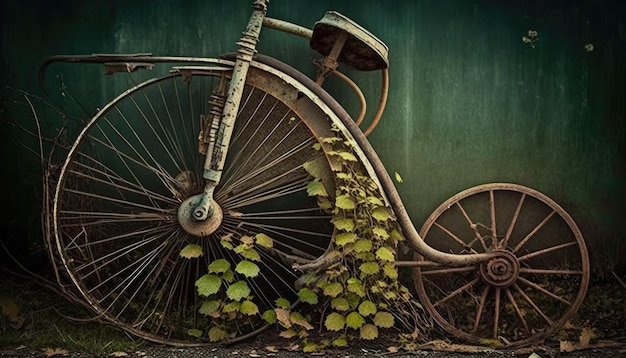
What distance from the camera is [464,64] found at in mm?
5176

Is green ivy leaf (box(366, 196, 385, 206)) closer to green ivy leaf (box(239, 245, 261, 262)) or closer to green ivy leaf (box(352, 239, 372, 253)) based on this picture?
green ivy leaf (box(352, 239, 372, 253))

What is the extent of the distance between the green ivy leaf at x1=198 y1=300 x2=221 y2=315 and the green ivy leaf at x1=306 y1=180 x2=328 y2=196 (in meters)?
0.97

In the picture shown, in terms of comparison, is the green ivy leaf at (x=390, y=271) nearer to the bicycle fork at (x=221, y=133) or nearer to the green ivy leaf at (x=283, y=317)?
the green ivy leaf at (x=283, y=317)

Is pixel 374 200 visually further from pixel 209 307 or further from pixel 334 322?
pixel 209 307

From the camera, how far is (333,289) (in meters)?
4.53

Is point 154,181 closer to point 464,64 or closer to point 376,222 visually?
point 376,222

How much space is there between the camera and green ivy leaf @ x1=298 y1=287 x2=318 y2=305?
15.0 ft

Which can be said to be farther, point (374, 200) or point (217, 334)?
point (217, 334)

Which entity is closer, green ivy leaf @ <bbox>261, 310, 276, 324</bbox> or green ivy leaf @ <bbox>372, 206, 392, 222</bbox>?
green ivy leaf @ <bbox>372, 206, 392, 222</bbox>

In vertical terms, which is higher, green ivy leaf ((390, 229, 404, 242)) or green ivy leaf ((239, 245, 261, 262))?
green ivy leaf ((390, 229, 404, 242))

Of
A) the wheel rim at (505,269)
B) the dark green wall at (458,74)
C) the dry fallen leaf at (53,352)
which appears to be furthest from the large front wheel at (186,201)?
the wheel rim at (505,269)

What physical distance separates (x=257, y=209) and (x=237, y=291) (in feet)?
2.91

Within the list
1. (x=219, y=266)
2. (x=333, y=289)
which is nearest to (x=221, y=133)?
(x=219, y=266)

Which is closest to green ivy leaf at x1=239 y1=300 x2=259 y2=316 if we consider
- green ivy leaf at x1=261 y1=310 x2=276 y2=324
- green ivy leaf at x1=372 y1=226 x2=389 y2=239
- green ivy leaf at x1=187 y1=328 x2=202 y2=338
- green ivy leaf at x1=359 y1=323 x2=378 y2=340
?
green ivy leaf at x1=261 y1=310 x2=276 y2=324
